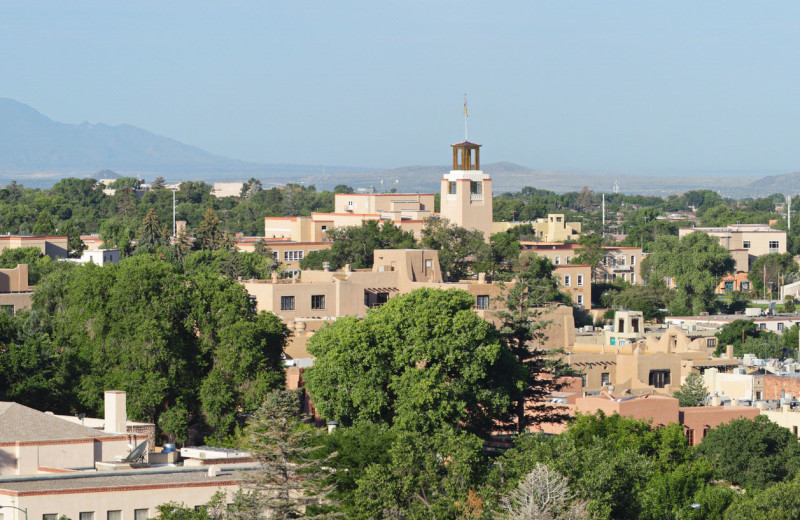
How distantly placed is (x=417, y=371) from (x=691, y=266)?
78.1 m

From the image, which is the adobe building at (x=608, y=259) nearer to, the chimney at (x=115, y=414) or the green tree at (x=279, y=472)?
the chimney at (x=115, y=414)

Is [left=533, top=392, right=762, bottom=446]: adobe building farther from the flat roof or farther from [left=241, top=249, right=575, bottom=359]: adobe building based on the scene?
the flat roof

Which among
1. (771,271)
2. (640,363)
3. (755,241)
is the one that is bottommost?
(640,363)

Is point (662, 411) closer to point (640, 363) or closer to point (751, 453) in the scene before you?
point (751, 453)

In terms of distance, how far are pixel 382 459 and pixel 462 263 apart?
212 feet

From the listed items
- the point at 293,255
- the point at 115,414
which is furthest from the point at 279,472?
the point at 293,255

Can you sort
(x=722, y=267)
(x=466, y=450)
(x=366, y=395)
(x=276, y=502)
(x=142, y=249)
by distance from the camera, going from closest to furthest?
(x=276, y=502) < (x=466, y=450) < (x=366, y=395) < (x=142, y=249) < (x=722, y=267)

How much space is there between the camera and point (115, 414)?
4134 cm

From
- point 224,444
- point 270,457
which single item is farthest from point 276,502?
point 224,444

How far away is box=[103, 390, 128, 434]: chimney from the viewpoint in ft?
135

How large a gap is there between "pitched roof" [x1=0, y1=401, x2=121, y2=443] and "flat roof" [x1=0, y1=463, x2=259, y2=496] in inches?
153

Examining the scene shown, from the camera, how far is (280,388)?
52594 mm

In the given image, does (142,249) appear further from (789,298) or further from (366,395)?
(366,395)

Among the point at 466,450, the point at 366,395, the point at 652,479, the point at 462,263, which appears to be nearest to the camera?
the point at 466,450
